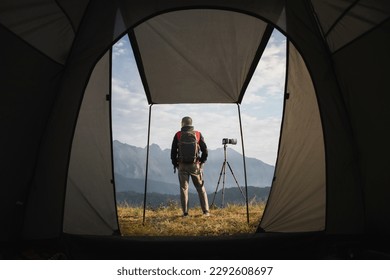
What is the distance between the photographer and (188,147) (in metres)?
6.87

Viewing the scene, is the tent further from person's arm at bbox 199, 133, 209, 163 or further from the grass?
person's arm at bbox 199, 133, 209, 163

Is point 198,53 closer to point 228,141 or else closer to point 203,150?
point 203,150

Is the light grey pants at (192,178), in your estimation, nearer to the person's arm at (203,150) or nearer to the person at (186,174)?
the person at (186,174)

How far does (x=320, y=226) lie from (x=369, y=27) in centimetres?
221

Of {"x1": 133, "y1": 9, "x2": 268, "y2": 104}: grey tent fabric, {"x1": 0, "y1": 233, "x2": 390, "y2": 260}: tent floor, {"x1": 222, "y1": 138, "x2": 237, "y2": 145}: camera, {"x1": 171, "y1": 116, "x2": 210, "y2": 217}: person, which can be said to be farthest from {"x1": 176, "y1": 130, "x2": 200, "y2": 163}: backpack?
{"x1": 0, "y1": 233, "x2": 390, "y2": 260}: tent floor

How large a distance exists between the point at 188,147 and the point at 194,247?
3.59 m

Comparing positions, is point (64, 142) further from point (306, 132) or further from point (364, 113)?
point (364, 113)

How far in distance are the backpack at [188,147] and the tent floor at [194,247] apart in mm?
3388

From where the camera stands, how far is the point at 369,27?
3375 millimetres

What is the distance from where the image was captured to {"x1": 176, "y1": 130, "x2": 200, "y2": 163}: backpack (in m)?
A: 6.84

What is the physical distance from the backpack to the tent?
255cm

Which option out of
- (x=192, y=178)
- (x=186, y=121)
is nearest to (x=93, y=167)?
(x=192, y=178)

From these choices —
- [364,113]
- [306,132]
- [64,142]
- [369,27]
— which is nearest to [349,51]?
[369,27]

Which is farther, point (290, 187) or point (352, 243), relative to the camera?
point (290, 187)
